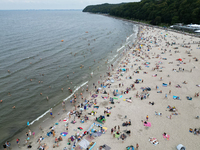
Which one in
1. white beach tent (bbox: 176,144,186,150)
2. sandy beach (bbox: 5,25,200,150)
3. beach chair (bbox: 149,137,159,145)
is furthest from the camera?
sandy beach (bbox: 5,25,200,150)

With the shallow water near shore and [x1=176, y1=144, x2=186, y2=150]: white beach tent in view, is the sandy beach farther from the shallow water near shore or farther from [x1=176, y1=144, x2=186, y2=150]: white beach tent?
the shallow water near shore

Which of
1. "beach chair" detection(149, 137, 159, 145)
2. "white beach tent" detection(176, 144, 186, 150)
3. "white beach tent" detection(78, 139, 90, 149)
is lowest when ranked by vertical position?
"white beach tent" detection(78, 139, 90, 149)

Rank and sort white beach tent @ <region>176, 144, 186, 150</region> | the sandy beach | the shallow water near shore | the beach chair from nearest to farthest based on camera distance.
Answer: white beach tent @ <region>176, 144, 186, 150</region>, the beach chair, the sandy beach, the shallow water near shore

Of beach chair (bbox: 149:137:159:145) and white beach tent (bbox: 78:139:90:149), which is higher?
beach chair (bbox: 149:137:159:145)

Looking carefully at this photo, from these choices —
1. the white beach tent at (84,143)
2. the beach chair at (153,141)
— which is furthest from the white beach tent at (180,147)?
the white beach tent at (84,143)

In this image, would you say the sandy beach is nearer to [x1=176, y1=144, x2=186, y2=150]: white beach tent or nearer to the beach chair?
the beach chair

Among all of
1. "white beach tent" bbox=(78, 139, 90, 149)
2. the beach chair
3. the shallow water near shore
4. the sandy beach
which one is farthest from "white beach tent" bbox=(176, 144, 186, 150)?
the shallow water near shore

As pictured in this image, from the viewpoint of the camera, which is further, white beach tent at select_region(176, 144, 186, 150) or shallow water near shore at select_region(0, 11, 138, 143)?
shallow water near shore at select_region(0, 11, 138, 143)

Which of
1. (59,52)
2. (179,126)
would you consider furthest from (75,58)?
(179,126)

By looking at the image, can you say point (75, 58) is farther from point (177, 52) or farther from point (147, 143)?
point (147, 143)

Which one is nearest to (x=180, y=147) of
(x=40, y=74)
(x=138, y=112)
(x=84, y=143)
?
(x=138, y=112)
